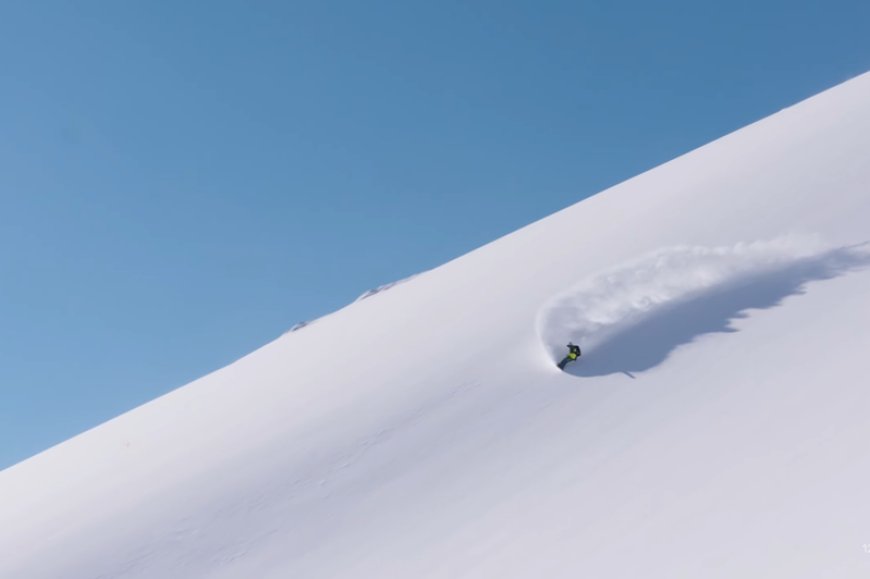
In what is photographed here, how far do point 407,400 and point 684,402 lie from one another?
2.80m

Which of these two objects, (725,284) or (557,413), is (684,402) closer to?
(557,413)

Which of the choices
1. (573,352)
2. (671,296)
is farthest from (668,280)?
(573,352)

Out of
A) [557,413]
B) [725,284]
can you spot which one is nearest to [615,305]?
[725,284]

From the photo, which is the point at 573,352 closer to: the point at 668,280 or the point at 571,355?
the point at 571,355

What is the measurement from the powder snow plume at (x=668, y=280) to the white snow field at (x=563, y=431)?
0.03m

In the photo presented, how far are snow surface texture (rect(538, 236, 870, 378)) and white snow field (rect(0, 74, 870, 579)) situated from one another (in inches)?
1.2

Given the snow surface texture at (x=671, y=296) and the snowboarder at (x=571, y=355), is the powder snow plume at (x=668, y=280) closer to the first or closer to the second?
the snow surface texture at (x=671, y=296)

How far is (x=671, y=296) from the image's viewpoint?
28.8 feet

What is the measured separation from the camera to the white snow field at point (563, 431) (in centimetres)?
505

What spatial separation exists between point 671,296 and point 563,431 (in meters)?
2.68

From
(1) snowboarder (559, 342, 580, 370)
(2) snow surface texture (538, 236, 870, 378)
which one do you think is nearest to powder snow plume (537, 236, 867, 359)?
(2) snow surface texture (538, 236, 870, 378)

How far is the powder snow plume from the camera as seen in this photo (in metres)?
8.27

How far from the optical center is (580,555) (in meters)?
5.03

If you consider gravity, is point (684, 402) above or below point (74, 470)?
below
